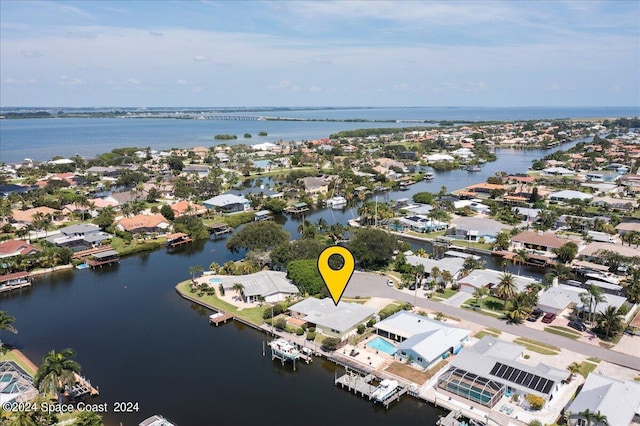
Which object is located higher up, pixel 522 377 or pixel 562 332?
pixel 522 377

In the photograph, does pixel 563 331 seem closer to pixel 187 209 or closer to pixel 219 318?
pixel 219 318

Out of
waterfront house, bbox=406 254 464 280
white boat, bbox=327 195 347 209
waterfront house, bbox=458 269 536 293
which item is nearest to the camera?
waterfront house, bbox=458 269 536 293

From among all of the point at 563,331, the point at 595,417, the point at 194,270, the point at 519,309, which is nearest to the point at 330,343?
the point at 519,309

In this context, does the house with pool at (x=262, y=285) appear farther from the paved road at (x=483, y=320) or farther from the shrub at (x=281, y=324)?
the paved road at (x=483, y=320)

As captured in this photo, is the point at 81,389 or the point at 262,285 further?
the point at 262,285

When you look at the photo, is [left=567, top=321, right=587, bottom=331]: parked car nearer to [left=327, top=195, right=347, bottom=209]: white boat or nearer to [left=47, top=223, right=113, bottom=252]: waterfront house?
[left=327, top=195, right=347, bottom=209]: white boat

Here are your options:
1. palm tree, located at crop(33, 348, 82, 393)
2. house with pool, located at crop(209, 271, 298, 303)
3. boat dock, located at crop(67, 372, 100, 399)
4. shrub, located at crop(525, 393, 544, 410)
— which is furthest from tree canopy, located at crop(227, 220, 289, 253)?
shrub, located at crop(525, 393, 544, 410)
